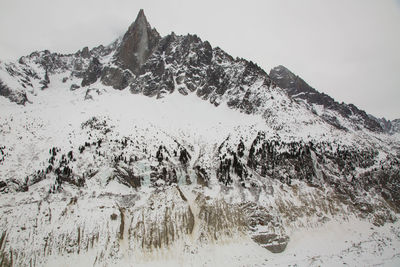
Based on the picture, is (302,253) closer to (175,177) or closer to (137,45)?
(175,177)

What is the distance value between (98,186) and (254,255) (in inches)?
1469

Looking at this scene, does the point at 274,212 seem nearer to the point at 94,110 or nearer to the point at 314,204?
the point at 314,204

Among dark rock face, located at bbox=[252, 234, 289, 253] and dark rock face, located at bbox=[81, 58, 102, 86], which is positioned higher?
dark rock face, located at bbox=[81, 58, 102, 86]

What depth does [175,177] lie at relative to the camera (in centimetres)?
6044

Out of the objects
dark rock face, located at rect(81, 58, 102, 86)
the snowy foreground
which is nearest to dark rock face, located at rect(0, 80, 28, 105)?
dark rock face, located at rect(81, 58, 102, 86)

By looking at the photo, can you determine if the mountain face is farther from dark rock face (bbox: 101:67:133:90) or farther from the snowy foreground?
dark rock face (bbox: 101:67:133:90)

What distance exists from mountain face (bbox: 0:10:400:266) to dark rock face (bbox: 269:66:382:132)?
64.0 meters

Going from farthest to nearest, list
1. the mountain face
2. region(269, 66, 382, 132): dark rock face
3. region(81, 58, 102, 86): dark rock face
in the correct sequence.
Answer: region(269, 66, 382, 132): dark rock face, region(81, 58, 102, 86): dark rock face, the mountain face

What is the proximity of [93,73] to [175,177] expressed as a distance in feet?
354

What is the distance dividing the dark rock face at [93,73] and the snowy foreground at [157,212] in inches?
2584

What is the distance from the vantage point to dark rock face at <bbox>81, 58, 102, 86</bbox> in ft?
448

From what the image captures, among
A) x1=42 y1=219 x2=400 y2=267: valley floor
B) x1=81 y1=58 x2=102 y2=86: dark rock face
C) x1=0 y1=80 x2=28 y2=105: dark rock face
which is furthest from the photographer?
x1=81 y1=58 x2=102 y2=86: dark rock face

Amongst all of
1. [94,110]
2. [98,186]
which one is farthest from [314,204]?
[94,110]

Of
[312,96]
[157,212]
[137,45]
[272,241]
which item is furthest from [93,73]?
[312,96]
